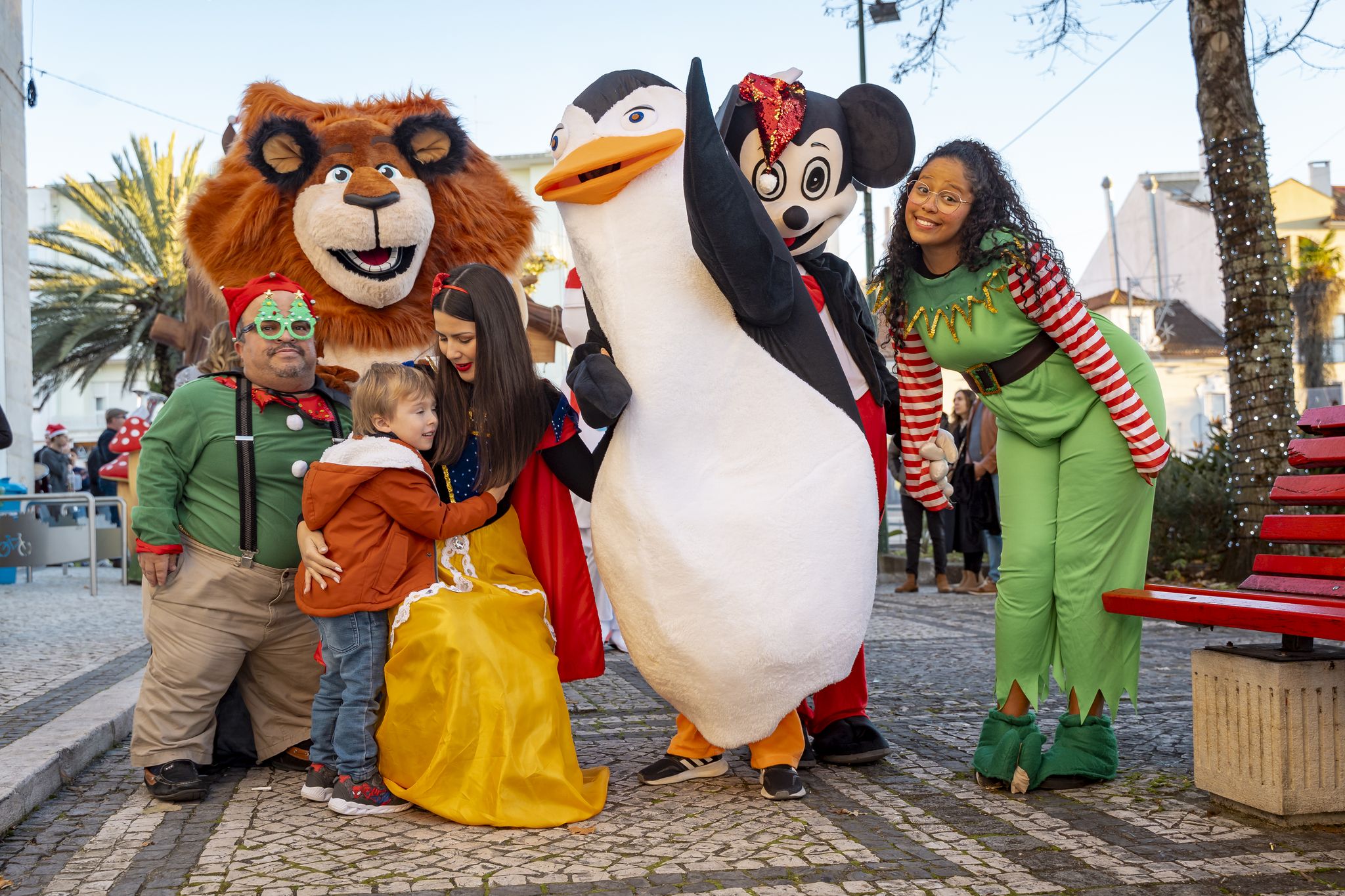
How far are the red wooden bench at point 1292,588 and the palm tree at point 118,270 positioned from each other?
688 inches

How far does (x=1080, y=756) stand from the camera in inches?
141

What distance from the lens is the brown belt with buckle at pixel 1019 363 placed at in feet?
11.9

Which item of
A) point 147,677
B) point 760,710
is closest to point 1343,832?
point 760,710

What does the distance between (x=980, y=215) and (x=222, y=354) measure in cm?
254

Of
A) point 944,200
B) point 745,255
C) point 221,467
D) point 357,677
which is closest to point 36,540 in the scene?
point 221,467

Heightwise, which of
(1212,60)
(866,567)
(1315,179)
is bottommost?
(866,567)

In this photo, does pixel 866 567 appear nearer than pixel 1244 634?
Yes

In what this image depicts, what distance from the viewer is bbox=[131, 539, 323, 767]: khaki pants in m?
3.74

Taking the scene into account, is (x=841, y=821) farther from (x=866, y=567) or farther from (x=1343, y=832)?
(x=1343, y=832)

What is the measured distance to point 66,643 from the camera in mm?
6938

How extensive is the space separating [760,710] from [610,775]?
74 centimetres

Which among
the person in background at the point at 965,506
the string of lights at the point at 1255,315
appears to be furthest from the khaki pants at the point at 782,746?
the person in background at the point at 965,506

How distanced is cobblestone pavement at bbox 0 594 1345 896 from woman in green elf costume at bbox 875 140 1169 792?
0.80ft

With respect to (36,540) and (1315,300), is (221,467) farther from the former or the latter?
(1315,300)
